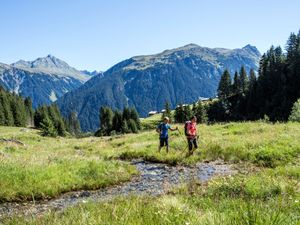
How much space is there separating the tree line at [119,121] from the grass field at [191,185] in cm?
10176

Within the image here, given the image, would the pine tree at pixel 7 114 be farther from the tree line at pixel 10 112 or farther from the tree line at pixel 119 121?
the tree line at pixel 119 121

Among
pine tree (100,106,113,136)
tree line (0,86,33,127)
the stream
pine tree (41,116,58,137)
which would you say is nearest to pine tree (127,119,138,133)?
pine tree (100,106,113,136)

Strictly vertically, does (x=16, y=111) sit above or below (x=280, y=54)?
below

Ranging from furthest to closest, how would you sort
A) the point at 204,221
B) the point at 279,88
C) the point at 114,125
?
the point at 114,125, the point at 279,88, the point at 204,221

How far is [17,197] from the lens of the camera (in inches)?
598

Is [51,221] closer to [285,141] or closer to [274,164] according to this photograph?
[274,164]

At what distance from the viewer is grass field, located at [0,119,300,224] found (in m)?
6.73

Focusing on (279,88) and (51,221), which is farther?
(279,88)

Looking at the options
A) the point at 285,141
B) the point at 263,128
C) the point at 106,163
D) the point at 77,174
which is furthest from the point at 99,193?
the point at 263,128

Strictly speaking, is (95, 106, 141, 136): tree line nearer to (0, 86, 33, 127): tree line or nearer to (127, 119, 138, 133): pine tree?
(127, 119, 138, 133): pine tree

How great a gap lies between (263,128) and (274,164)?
42.4 ft

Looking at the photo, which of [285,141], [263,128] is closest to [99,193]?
[285,141]

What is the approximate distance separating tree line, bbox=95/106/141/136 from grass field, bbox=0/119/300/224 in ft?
334

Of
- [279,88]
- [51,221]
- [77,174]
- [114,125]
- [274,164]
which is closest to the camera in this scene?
[51,221]
